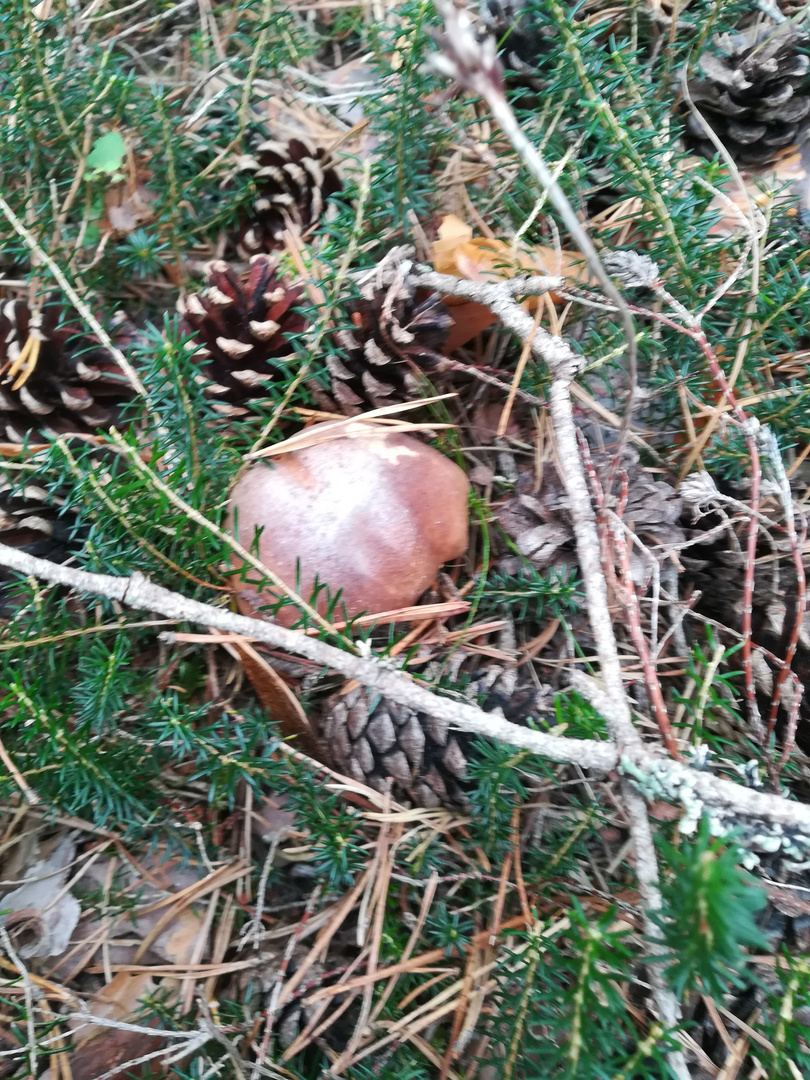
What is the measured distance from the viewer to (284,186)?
123cm

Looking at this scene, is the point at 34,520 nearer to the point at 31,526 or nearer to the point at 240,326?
the point at 31,526

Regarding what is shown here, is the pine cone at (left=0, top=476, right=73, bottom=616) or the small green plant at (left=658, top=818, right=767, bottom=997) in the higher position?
the pine cone at (left=0, top=476, right=73, bottom=616)

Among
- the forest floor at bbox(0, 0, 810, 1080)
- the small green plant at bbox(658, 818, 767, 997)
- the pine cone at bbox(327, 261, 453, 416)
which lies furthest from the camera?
the pine cone at bbox(327, 261, 453, 416)

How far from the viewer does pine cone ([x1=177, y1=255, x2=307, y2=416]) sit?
1043 millimetres

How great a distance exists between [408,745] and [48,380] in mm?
893

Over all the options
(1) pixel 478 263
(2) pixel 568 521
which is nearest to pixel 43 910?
(2) pixel 568 521

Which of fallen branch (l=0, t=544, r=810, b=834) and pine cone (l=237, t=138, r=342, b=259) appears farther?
pine cone (l=237, t=138, r=342, b=259)

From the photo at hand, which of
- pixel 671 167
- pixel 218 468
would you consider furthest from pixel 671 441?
pixel 218 468

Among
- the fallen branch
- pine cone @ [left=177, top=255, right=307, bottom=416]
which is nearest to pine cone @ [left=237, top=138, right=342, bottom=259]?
pine cone @ [left=177, top=255, right=307, bottom=416]

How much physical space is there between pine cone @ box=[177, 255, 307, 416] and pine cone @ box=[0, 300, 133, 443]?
0.59 ft

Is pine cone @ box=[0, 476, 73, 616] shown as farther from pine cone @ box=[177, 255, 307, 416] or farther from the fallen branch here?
pine cone @ box=[177, 255, 307, 416]

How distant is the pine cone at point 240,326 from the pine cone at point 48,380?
0.18 meters

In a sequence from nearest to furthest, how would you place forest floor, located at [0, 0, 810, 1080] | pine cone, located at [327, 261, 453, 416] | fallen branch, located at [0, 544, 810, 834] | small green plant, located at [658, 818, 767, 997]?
small green plant, located at [658, 818, 767, 997] < fallen branch, located at [0, 544, 810, 834] < forest floor, located at [0, 0, 810, 1080] < pine cone, located at [327, 261, 453, 416]

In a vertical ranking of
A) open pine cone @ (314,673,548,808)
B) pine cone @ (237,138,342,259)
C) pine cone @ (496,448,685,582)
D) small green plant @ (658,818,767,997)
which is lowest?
open pine cone @ (314,673,548,808)
